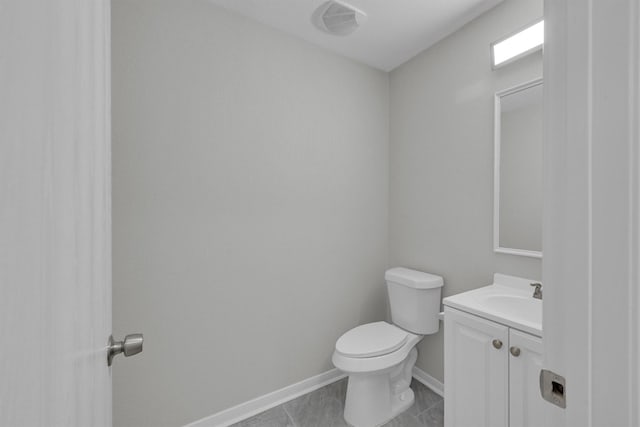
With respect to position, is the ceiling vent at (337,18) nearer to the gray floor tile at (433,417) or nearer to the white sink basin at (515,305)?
the white sink basin at (515,305)

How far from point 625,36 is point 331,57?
1824mm

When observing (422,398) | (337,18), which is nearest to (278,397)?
(422,398)

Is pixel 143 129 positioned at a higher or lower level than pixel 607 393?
higher

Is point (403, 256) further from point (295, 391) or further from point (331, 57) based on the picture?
point (331, 57)

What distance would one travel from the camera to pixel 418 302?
177 centimetres

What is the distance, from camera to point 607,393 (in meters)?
0.39

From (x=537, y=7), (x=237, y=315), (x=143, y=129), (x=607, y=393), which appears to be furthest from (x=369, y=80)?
(x=607, y=393)

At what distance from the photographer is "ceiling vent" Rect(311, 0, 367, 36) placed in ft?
5.00

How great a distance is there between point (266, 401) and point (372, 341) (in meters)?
0.76

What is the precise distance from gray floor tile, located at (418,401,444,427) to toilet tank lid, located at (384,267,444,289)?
739 mm
